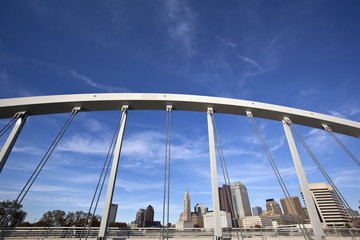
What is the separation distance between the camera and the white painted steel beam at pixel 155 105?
621 cm

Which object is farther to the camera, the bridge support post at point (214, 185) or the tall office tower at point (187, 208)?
the tall office tower at point (187, 208)

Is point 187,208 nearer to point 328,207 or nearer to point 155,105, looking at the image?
point 328,207

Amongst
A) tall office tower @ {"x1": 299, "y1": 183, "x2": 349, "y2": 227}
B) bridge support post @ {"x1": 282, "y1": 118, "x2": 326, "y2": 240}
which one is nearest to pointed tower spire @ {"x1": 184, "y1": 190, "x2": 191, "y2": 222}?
tall office tower @ {"x1": 299, "y1": 183, "x2": 349, "y2": 227}

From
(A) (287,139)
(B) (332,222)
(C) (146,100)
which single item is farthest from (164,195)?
(B) (332,222)

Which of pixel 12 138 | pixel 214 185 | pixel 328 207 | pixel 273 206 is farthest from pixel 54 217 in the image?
pixel 273 206

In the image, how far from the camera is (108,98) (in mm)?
6391

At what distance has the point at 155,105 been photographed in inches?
275

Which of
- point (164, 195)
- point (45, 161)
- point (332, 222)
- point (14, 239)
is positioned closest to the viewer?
point (164, 195)

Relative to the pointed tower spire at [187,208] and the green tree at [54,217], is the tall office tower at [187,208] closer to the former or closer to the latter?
the pointed tower spire at [187,208]

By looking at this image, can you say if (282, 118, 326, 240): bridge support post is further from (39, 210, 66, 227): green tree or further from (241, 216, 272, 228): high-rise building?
(241, 216, 272, 228): high-rise building

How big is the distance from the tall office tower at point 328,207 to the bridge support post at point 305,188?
9311 centimetres

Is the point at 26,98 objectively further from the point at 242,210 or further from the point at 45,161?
the point at 242,210

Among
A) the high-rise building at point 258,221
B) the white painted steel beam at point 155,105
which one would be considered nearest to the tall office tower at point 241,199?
the high-rise building at point 258,221

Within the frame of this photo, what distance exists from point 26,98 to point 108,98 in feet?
10.0
